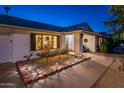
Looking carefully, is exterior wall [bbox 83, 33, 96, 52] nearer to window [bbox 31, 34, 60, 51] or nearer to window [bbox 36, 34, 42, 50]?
window [bbox 31, 34, 60, 51]

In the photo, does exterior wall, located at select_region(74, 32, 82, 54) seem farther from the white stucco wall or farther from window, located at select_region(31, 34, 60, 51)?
the white stucco wall

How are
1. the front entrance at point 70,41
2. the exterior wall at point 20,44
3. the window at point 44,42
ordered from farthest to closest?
the front entrance at point 70,41
the window at point 44,42
the exterior wall at point 20,44

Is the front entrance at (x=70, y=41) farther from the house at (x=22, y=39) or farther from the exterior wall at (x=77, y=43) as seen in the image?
the exterior wall at (x=77, y=43)

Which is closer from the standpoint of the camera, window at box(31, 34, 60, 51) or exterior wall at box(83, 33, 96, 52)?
window at box(31, 34, 60, 51)

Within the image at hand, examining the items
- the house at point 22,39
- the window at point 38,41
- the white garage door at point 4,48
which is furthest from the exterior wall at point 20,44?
the window at point 38,41

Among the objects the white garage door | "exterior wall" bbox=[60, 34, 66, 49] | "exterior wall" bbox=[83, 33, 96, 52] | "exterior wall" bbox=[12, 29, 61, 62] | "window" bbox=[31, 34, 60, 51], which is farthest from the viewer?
"exterior wall" bbox=[83, 33, 96, 52]

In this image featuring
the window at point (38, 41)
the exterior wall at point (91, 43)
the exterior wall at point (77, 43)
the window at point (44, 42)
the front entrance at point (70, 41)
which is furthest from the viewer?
the exterior wall at point (91, 43)

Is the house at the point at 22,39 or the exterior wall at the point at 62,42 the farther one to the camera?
the exterior wall at the point at 62,42

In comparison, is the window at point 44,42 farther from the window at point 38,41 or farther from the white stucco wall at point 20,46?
the white stucco wall at point 20,46

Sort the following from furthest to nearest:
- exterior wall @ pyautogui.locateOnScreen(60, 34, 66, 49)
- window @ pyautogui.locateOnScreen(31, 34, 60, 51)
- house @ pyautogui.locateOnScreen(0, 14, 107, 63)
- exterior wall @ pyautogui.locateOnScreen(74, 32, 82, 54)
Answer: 1. exterior wall @ pyautogui.locateOnScreen(60, 34, 66, 49)
2. exterior wall @ pyautogui.locateOnScreen(74, 32, 82, 54)
3. window @ pyautogui.locateOnScreen(31, 34, 60, 51)
4. house @ pyautogui.locateOnScreen(0, 14, 107, 63)

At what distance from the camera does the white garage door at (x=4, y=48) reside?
29.9 ft

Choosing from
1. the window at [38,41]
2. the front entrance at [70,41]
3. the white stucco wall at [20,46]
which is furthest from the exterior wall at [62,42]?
the white stucco wall at [20,46]

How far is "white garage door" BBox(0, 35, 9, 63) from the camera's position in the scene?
910 centimetres

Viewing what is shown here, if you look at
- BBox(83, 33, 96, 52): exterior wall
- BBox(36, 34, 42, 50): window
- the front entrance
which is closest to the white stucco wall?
BBox(36, 34, 42, 50): window
